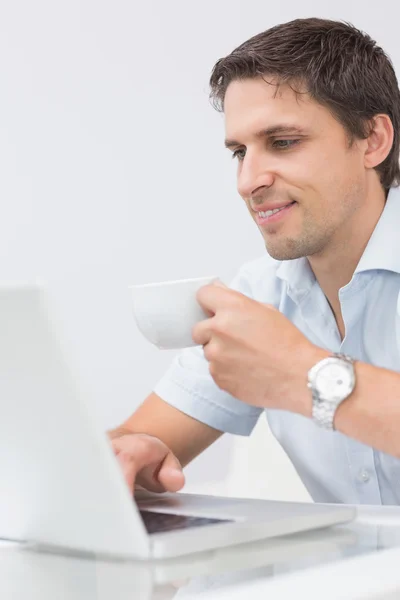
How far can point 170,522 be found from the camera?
2.34 ft

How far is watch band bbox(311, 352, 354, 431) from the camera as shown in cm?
92

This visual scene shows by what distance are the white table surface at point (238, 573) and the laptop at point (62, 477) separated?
0.04 feet

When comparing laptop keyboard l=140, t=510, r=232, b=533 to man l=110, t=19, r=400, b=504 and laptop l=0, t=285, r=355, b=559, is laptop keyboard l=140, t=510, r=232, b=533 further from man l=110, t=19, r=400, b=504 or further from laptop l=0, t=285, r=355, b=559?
man l=110, t=19, r=400, b=504

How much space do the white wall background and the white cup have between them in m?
1.59

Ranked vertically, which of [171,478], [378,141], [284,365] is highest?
[378,141]

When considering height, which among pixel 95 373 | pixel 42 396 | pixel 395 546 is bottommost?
pixel 95 373

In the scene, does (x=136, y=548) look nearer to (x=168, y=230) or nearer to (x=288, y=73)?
(x=288, y=73)

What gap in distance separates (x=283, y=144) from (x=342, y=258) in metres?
0.20

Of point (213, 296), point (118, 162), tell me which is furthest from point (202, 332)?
point (118, 162)

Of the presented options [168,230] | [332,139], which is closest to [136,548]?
[332,139]

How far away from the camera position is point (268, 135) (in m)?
1.33

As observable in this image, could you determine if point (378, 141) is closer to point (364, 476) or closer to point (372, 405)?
point (364, 476)

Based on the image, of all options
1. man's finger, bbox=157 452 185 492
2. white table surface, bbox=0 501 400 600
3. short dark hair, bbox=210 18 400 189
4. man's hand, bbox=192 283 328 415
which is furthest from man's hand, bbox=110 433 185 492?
short dark hair, bbox=210 18 400 189

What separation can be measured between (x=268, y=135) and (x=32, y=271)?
4.23 feet
